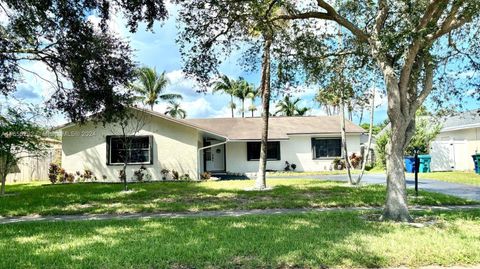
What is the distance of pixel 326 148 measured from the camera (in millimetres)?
28219

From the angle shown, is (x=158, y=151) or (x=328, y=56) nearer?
(x=328, y=56)

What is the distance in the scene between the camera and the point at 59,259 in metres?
A: 5.66

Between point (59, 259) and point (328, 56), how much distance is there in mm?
8159

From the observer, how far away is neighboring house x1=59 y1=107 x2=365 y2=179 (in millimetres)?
21656

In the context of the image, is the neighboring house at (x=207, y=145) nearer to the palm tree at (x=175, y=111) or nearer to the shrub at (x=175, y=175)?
the shrub at (x=175, y=175)

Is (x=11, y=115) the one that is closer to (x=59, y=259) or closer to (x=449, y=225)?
(x=59, y=259)

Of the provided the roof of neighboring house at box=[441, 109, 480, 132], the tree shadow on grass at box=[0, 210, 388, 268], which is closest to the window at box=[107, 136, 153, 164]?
the tree shadow on grass at box=[0, 210, 388, 268]

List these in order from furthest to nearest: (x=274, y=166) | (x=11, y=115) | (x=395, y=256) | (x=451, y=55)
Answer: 1. (x=274, y=166)
2. (x=11, y=115)
3. (x=451, y=55)
4. (x=395, y=256)

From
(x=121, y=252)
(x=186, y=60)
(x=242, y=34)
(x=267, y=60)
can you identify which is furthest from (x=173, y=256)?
(x=267, y=60)

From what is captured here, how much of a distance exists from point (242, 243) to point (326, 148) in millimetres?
22765

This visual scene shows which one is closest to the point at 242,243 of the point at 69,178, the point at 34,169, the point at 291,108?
the point at 69,178

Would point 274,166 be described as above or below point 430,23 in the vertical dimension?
below

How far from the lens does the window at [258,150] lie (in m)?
27.8

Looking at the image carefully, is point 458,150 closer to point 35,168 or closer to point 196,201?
point 196,201
